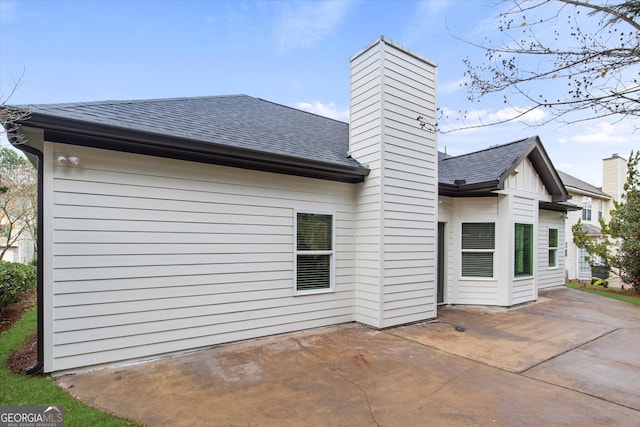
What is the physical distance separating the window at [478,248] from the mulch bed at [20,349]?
7.92 meters

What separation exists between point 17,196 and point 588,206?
2751cm

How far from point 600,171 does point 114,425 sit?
28356mm

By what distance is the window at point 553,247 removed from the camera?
10.3 metres

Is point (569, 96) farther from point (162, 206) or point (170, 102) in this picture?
point (170, 102)

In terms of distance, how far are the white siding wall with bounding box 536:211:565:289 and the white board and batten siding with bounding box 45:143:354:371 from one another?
26.7 ft

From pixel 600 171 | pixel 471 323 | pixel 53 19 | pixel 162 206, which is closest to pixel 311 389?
pixel 162 206

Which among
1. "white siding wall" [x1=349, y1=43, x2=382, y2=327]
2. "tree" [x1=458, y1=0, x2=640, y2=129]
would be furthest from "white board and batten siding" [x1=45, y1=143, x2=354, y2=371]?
"tree" [x1=458, y1=0, x2=640, y2=129]

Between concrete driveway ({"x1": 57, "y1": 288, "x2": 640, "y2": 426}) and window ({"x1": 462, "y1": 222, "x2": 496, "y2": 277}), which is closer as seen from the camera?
concrete driveway ({"x1": 57, "y1": 288, "x2": 640, "y2": 426})

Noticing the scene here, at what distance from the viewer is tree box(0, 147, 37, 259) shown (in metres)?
11.6

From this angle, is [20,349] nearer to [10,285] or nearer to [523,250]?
[10,285]

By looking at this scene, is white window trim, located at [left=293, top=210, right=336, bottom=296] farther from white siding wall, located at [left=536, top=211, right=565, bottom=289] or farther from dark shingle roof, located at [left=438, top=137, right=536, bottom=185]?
white siding wall, located at [left=536, top=211, right=565, bottom=289]

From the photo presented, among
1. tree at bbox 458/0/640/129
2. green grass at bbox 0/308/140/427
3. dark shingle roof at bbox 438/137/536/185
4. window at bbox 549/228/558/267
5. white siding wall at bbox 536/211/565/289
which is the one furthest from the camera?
window at bbox 549/228/558/267

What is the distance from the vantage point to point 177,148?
162 inches

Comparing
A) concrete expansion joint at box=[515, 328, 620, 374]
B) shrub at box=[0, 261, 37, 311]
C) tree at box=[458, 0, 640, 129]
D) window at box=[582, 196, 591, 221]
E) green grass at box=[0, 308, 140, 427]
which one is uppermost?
tree at box=[458, 0, 640, 129]
